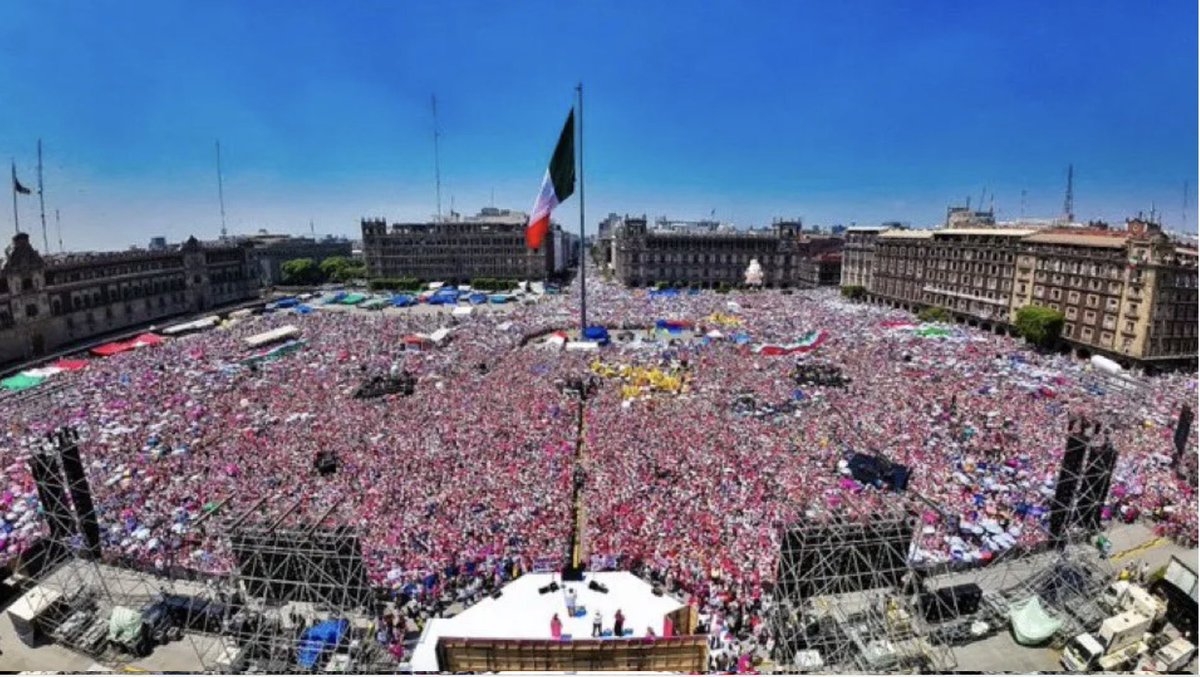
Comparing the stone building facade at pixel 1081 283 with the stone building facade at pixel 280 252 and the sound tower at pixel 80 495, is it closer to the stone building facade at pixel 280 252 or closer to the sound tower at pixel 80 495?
the sound tower at pixel 80 495

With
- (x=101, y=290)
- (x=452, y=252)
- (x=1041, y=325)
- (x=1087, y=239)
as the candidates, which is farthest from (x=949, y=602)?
(x=452, y=252)

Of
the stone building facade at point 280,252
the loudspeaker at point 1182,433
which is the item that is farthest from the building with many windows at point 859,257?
the stone building facade at point 280,252

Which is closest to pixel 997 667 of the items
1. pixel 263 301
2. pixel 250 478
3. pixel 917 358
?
pixel 250 478

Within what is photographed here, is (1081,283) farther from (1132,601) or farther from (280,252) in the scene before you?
(280,252)

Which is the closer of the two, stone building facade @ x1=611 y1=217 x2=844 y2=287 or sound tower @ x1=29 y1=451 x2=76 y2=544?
sound tower @ x1=29 y1=451 x2=76 y2=544

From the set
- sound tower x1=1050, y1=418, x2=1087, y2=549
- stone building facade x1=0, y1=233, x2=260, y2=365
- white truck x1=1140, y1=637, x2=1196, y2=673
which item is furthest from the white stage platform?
stone building facade x1=0, y1=233, x2=260, y2=365

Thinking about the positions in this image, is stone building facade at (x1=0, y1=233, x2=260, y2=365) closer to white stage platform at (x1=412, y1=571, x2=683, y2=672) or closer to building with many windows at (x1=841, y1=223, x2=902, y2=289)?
white stage platform at (x1=412, y1=571, x2=683, y2=672)
